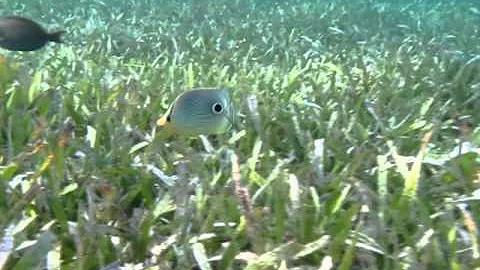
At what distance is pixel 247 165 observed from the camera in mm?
2609

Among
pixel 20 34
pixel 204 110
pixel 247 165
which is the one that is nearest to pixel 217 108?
pixel 204 110

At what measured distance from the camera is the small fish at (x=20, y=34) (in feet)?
12.0

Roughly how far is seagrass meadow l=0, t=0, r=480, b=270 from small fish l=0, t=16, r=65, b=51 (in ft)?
0.50

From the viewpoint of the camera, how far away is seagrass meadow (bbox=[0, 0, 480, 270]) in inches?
79.4

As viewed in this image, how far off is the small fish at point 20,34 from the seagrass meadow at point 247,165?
0.50 ft

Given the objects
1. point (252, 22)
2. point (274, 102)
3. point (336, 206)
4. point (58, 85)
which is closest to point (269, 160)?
point (336, 206)

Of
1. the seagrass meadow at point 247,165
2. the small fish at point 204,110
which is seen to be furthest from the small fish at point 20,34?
the small fish at point 204,110

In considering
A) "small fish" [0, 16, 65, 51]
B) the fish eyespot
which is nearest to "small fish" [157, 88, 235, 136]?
the fish eyespot

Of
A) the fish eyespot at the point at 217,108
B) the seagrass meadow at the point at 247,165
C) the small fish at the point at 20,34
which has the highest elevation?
the small fish at the point at 20,34

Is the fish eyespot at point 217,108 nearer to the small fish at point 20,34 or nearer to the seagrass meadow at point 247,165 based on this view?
the seagrass meadow at point 247,165

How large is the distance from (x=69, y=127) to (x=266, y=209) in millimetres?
1254

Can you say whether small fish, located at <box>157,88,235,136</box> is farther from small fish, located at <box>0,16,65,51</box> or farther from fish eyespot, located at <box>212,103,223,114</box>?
small fish, located at <box>0,16,65,51</box>

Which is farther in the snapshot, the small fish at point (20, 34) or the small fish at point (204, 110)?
the small fish at point (20, 34)

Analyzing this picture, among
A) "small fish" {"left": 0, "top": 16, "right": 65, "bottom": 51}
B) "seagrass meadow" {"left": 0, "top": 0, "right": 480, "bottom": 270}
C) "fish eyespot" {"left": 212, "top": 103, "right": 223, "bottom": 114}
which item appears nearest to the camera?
"seagrass meadow" {"left": 0, "top": 0, "right": 480, "bottom": 270}
